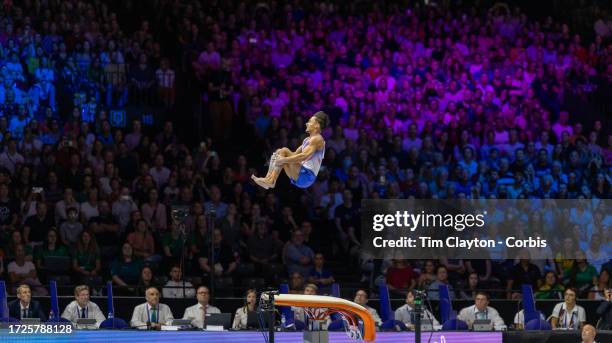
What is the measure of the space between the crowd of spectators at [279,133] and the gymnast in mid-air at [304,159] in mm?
4450

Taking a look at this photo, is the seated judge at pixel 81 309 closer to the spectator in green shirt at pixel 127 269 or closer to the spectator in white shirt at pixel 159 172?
the spectator in green shirt at pixel 127 269

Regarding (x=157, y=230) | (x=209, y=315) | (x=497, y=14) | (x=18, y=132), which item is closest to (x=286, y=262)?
A: (x=157, y=230)

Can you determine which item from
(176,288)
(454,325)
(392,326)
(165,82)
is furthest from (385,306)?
(165,82)

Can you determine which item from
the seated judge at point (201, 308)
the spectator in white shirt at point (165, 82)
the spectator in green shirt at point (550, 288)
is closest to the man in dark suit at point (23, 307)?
the seated judge at point (201, 308)

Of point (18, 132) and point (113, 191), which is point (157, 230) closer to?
point (113, 191)

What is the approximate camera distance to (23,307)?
18484 millimetres

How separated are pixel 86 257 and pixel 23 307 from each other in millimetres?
2286

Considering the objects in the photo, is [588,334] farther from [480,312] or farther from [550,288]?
[550,288]

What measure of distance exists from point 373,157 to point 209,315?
21.9 ft

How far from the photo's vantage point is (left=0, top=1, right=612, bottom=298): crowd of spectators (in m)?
21.2

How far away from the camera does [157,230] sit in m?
21.4

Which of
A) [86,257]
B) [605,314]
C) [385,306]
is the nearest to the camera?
[385,306]

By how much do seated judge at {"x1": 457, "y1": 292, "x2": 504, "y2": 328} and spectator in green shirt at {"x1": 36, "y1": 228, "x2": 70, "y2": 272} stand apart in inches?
243

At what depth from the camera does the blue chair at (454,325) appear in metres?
→ 18.3
